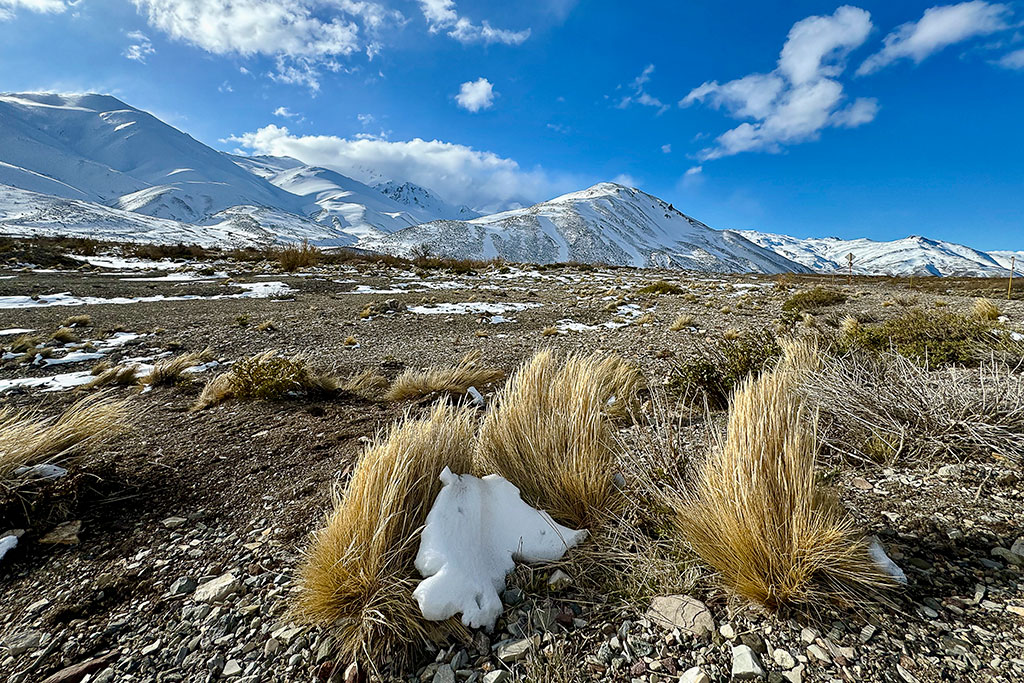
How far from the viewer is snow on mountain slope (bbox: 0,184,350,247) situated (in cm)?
6500

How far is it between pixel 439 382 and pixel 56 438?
257 cm

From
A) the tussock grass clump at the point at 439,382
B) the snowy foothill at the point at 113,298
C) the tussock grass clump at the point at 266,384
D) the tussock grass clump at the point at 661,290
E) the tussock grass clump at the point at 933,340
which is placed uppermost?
the tussock grass clump at the point at 661,290

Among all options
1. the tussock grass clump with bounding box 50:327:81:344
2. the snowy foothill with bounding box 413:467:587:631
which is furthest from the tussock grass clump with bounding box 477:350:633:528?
the tussock grass clump with bounding box 50:327:81:344

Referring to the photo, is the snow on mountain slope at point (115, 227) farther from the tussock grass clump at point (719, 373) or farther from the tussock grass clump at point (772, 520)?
the tussock grass clump at point (772, 520)

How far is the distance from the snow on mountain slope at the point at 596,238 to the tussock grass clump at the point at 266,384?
216 feet

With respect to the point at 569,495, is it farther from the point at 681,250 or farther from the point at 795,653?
the point at 681,250

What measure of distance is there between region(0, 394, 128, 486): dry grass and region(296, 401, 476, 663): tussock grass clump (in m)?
1.67

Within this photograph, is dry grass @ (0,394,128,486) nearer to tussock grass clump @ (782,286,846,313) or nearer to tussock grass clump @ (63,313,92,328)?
tussock grass clump @ (63,313,92,328)

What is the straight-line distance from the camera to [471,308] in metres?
11.6

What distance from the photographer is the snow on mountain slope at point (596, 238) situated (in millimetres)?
86000

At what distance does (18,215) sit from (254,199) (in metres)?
96.7

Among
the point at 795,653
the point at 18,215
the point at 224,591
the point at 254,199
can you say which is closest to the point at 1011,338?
the point at 795,653

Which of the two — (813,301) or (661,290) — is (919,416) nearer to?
(813,301)

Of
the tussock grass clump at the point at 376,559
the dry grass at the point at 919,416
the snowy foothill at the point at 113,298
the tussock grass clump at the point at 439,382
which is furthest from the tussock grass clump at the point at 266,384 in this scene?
the snowy foothill at the point at 113,298
